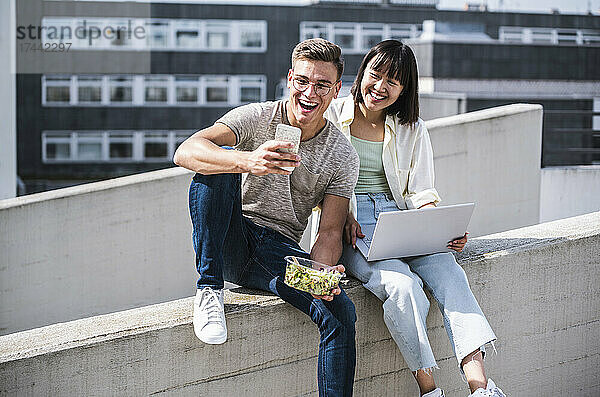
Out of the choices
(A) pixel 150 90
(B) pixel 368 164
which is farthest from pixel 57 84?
(B) pixel 368 164

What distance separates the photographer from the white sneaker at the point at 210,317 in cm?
197

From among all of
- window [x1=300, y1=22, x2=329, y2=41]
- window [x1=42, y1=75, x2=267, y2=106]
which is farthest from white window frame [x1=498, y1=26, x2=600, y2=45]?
window [x1=42, y1=75, x2=267, y2=106]

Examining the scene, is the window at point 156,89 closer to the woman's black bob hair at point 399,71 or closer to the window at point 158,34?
the window at point 158,34

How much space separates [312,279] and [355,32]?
20.6 meters

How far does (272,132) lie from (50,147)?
62.1 feet

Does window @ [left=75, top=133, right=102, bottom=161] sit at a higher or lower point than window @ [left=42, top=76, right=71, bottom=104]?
lower

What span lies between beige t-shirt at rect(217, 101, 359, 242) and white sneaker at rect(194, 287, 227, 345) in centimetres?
32

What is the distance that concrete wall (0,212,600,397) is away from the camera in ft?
6.21

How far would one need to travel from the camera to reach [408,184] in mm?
2527

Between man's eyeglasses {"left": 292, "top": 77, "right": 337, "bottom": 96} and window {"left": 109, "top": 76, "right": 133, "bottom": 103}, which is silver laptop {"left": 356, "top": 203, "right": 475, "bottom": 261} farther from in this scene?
window {"left": 109, "top": 76, "right": 133, "bottom": 103}

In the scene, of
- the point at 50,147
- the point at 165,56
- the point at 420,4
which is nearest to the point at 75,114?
the point at 50,147

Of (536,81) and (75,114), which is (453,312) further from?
(75,114)

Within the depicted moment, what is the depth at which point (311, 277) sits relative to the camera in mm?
2016

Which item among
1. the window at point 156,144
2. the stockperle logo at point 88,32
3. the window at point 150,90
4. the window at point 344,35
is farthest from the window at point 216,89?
the window at point 344,35
